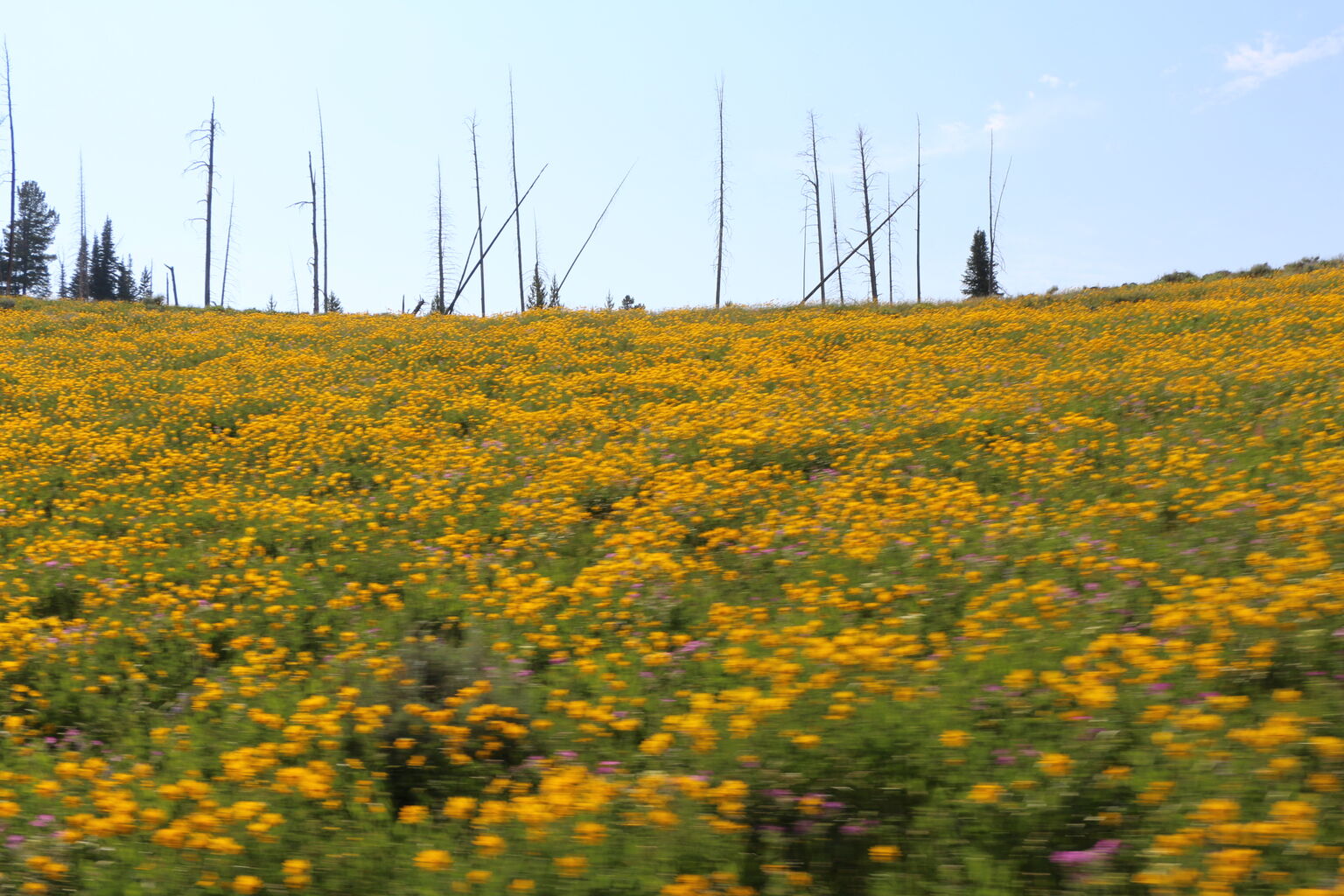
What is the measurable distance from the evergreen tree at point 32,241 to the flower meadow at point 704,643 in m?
72.9

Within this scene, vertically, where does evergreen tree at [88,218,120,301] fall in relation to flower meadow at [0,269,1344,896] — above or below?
above

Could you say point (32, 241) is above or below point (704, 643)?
above

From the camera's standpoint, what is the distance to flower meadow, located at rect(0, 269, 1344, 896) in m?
2.65

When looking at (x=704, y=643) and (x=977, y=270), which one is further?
(x=977, y=270)

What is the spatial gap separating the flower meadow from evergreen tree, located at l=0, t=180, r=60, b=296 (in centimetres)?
7292

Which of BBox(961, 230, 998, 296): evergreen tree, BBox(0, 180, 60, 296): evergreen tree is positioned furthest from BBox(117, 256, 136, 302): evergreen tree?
BBox(961, 230, 998, 296): evergreen tree

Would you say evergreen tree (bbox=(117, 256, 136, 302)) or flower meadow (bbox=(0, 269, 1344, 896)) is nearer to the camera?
flower meadow (bbox=(0, 269, 1344, 896))

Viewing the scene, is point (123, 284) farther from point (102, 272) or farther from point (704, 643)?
point (704, 643)

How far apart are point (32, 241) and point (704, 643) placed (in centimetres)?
8888

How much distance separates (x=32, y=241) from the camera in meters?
72.2

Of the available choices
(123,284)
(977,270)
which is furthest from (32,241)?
(977,270)

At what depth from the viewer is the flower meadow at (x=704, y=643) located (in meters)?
2.65

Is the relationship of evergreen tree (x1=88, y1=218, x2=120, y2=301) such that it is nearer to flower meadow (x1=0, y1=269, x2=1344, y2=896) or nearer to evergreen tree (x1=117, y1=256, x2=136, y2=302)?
evergreen tree (x1=117, y1=256, x2=136, y2=302)

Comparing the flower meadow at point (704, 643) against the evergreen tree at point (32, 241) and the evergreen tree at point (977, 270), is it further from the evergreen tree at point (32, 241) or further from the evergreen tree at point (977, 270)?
the evergreen tree at point (32, 241)
